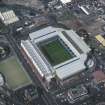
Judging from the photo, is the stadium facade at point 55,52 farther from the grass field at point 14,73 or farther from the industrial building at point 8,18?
the industrial building at point 8,18

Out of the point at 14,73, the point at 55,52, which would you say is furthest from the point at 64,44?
the point at 14,73

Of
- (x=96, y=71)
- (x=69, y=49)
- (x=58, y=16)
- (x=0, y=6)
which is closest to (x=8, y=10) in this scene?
(x=0, y=6)

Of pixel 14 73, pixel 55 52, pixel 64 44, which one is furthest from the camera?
pixel 64 44

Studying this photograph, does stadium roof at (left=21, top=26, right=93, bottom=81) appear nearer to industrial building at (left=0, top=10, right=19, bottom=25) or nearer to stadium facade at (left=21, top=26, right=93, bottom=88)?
stadium facade at (left=21, top=26, right=93, bottom=88)

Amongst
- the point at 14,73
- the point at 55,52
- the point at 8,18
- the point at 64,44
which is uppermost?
the point at 8,18

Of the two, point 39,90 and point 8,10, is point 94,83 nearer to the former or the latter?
point 39,90

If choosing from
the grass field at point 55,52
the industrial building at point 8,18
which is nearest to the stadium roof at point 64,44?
the grass field at point 55,52

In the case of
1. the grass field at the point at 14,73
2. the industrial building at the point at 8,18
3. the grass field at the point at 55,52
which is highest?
the industrial building at the point at 8,18

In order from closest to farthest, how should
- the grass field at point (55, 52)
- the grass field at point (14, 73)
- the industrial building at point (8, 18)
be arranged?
the grass field at point (14, 73)
the grass field at point (55, 52)
the industrial building at point (8, 18)

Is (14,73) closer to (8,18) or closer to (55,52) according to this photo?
(55,52)
